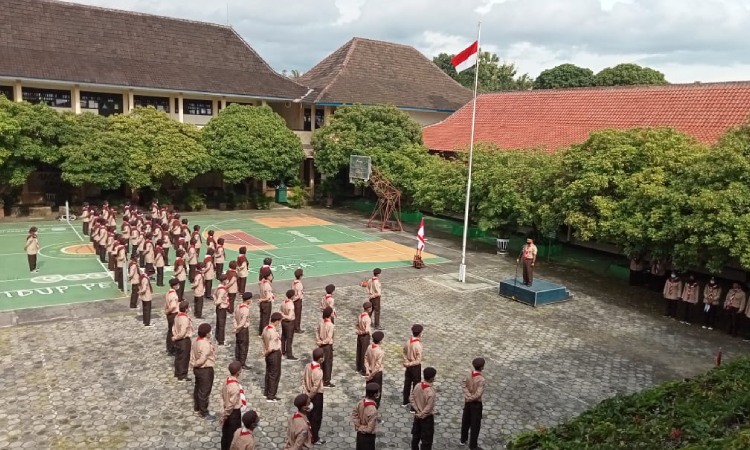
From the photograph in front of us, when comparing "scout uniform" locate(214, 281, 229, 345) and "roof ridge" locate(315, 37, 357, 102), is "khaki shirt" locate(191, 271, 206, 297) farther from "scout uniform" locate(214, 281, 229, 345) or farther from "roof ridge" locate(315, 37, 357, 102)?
"roof ridge" locate(315, 37, 357, 102)

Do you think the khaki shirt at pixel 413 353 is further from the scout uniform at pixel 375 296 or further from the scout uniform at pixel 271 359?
the scout uniform at pixel 375 296

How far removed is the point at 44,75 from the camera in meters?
24.6

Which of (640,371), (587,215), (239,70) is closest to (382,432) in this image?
(640,371)

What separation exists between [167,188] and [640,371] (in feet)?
77.7

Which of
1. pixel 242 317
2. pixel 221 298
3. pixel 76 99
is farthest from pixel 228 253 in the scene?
pixel 76 99

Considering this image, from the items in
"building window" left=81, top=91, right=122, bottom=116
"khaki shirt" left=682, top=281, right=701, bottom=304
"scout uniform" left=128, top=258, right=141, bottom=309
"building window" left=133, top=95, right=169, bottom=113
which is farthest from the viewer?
"building window" left=133, top=95, right=169, bottom=113

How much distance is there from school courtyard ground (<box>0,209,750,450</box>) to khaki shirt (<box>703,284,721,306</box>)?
0.73m

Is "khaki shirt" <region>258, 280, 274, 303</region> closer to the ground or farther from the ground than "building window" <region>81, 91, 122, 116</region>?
closer to the ground

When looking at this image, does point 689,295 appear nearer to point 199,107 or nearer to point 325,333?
point 325,333

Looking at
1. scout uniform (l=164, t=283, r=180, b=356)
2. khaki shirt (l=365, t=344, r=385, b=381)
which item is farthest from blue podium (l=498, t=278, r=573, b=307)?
scout uniform (l=164, t=283, r=180, b=356)

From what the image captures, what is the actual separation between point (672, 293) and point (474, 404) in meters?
8.25

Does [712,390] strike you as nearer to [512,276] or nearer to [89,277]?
[512,276]

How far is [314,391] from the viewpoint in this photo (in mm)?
8023

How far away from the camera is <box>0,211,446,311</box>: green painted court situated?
1471cm
